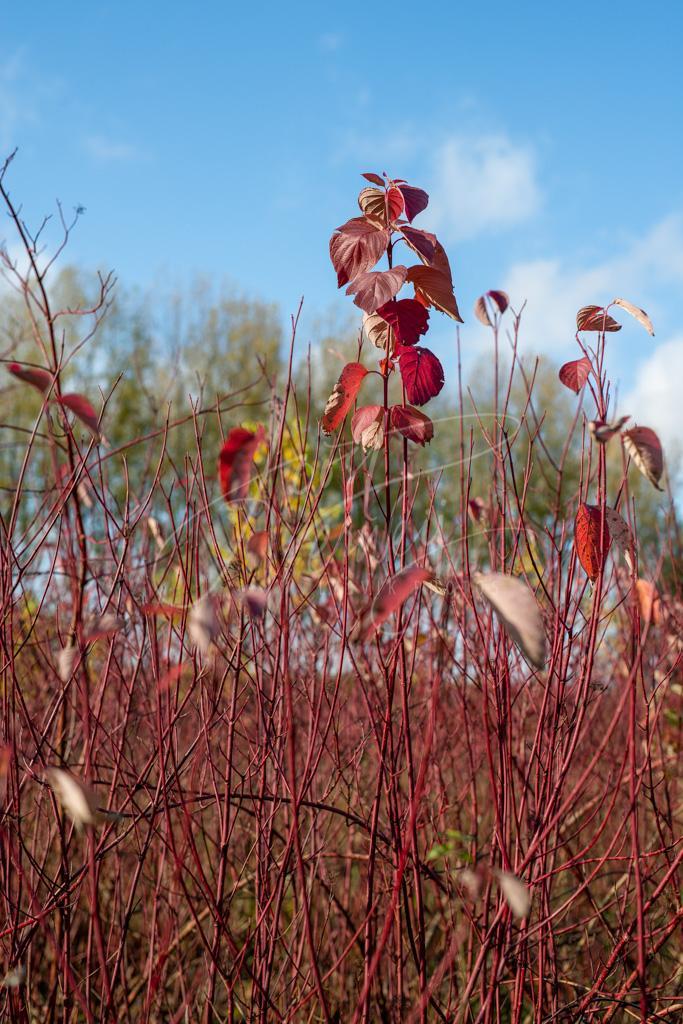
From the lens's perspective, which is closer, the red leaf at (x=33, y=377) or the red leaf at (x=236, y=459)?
the red leaf at (x=33, y=377)

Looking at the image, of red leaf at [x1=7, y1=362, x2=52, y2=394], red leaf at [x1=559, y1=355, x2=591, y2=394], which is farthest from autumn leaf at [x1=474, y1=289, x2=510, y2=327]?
red leaf at [x1=7, y1=362, x2=52, y2=394]

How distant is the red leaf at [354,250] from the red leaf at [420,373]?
152 mm

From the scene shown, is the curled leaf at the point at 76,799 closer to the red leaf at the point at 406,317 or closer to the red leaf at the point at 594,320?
the red leaf at the point at 406,317

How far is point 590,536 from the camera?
1.19m

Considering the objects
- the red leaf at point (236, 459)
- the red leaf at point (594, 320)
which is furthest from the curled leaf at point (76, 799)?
the red leaf at point (594, 320)

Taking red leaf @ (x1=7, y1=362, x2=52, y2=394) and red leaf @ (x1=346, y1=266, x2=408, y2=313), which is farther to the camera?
red leaf @ (x1=346, y1=266, x2=408, y2=313)

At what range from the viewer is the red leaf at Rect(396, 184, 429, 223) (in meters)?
1.28

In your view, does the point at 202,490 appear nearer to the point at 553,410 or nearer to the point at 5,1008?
the point at 5,1008

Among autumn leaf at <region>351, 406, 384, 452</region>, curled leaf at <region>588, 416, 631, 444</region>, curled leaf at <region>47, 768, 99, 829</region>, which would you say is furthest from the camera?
autumn leaf at <region>351, 406, 384, 452</region>

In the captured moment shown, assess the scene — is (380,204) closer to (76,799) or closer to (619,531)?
(619,531)

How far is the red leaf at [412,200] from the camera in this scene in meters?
1.28

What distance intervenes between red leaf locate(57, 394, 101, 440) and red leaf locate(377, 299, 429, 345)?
0.50 metres

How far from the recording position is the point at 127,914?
148cm

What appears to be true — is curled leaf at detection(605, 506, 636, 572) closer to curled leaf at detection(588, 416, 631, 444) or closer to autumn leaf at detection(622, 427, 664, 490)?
autumn leaf at detection(622, 427, 664, 490)
